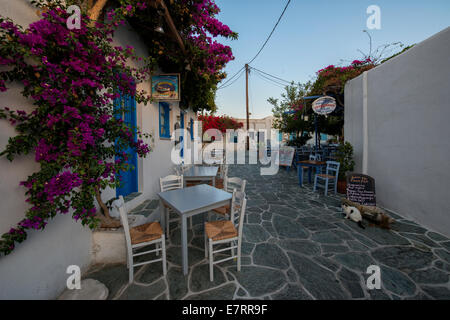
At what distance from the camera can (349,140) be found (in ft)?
18.0

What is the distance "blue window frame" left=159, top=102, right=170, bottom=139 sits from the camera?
4.77 meters

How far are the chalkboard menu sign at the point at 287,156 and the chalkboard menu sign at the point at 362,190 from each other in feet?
17.5

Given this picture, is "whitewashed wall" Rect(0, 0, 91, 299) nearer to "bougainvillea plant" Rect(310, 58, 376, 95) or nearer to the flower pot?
the flower pot

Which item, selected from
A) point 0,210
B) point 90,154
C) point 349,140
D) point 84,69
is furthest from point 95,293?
point 349,140

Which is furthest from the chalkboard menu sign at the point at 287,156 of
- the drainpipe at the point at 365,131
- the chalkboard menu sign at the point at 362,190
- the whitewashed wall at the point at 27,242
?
the whitewashed wall at the point at 27,242

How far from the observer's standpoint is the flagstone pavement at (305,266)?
6.42ft

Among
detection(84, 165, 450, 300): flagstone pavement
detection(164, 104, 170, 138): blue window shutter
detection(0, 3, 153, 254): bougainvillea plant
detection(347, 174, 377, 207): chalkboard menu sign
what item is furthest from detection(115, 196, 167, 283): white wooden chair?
detection(347, 174, 377, 207): chalkboard menu sign

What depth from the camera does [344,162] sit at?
17.3ft

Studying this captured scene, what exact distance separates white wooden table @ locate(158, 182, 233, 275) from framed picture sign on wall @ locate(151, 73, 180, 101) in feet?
7.16

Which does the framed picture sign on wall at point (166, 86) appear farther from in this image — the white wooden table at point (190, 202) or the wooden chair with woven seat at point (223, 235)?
the wooden chair with woven seat at point (223, 235)

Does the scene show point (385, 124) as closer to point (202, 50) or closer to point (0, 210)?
point (202, 50)

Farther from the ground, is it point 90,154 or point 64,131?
point 64,131

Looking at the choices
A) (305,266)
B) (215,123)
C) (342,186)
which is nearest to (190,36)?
(305,266)
